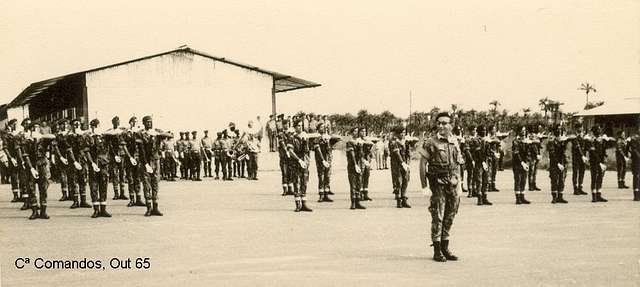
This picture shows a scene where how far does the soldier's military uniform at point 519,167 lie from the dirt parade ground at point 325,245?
347mm

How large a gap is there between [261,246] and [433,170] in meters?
2.65

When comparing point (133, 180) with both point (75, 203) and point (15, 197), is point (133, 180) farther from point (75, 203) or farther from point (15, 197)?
point (15, 197)

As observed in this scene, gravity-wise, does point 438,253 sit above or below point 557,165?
below

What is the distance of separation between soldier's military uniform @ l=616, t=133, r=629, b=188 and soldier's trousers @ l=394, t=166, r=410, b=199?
6880mm

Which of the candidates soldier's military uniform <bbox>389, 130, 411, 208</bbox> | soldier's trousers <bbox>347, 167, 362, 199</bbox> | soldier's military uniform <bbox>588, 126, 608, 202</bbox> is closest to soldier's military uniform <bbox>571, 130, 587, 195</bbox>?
soldier's military uniform <bbox>588, 126, 608, 202</bbox>

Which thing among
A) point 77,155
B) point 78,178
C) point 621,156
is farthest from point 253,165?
point 621,156

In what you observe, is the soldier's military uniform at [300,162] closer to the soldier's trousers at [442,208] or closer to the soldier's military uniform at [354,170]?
the soldier's military uniform at [354,170]

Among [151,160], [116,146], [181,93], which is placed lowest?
[151,160]

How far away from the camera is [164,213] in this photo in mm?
13906

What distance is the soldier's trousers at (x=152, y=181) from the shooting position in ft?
43.6

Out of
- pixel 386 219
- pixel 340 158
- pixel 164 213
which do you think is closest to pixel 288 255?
pixel 386 219

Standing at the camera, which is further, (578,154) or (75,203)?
(578,154)

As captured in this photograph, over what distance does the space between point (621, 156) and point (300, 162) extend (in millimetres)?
10070

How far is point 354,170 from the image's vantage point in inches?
582
